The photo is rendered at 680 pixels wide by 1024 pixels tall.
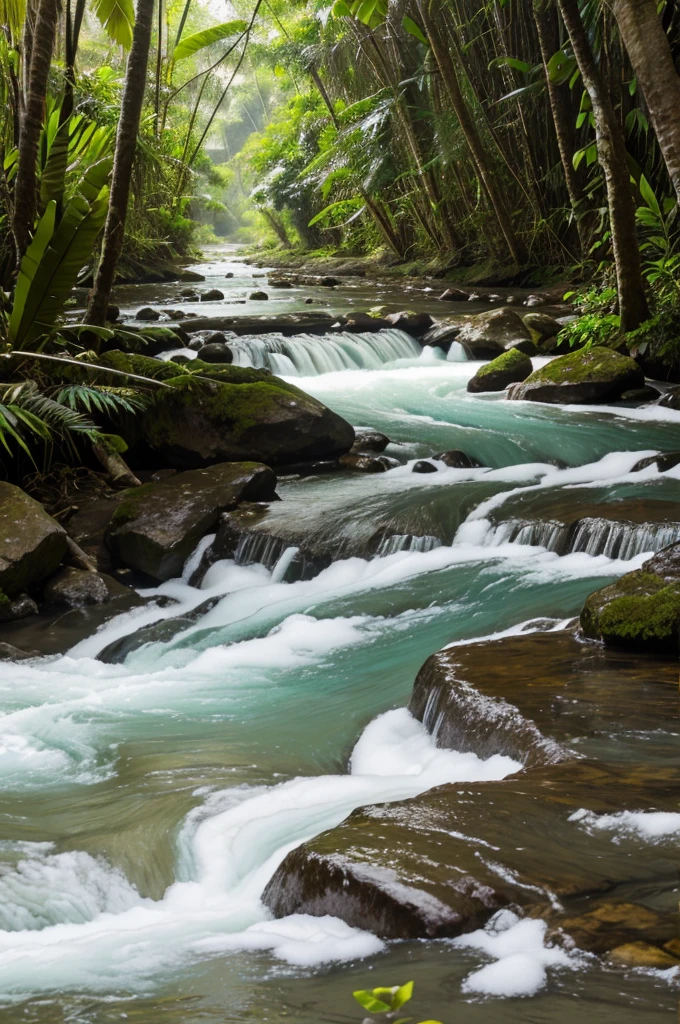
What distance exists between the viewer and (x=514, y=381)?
467 inches

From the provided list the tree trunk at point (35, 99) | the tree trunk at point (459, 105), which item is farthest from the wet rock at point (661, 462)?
the tree trunk at point (459, 105)

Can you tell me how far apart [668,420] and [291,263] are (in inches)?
856

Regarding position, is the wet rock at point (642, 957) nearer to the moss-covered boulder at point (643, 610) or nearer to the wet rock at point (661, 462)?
the moss-covered boulder at point (643, 610)

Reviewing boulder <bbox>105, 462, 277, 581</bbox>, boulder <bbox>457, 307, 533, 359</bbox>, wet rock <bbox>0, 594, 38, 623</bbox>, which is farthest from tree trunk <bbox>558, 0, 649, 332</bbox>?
wet rock <bbox>0, 594, 38, 623</bbox>

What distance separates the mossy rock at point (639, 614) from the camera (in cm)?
452

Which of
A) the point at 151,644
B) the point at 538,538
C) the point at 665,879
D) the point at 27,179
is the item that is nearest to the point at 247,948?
the point at 665,879

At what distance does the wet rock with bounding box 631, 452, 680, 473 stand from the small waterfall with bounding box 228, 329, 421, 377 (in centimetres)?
581

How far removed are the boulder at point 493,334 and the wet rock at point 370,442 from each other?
13.3 feet

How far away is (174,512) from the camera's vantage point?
7.78 m

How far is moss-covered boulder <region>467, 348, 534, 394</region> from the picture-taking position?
A: 1178cm

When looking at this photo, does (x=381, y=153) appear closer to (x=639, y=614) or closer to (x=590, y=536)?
(x=590, y=536)

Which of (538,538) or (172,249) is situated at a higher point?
(172,249)

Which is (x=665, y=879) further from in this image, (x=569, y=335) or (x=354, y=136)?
(x=354, y=136)

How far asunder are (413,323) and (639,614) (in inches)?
420
